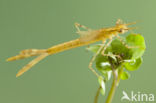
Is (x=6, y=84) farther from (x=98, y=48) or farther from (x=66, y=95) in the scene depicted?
(x=98, y=48)

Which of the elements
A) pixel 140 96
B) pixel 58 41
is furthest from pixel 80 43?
pixel 140 96

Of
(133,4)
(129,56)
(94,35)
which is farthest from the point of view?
(133,4)

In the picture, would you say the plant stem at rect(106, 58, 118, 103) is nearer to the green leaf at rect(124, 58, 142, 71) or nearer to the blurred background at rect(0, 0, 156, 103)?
the green leaf at rect(124, 58, 142, 71)

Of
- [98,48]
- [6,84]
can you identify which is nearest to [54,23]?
[6,84]

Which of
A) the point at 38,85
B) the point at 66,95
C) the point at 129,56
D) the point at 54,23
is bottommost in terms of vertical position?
the point at 129,56

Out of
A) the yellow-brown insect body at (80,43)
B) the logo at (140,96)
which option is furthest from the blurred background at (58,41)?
the yellow-brown insect body at (80,43)

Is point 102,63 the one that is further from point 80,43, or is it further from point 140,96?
point 140,96

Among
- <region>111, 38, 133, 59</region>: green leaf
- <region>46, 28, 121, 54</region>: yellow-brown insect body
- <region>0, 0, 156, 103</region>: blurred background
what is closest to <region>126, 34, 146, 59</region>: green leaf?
<region>111, 38, 133, 59</region>: green leaf
